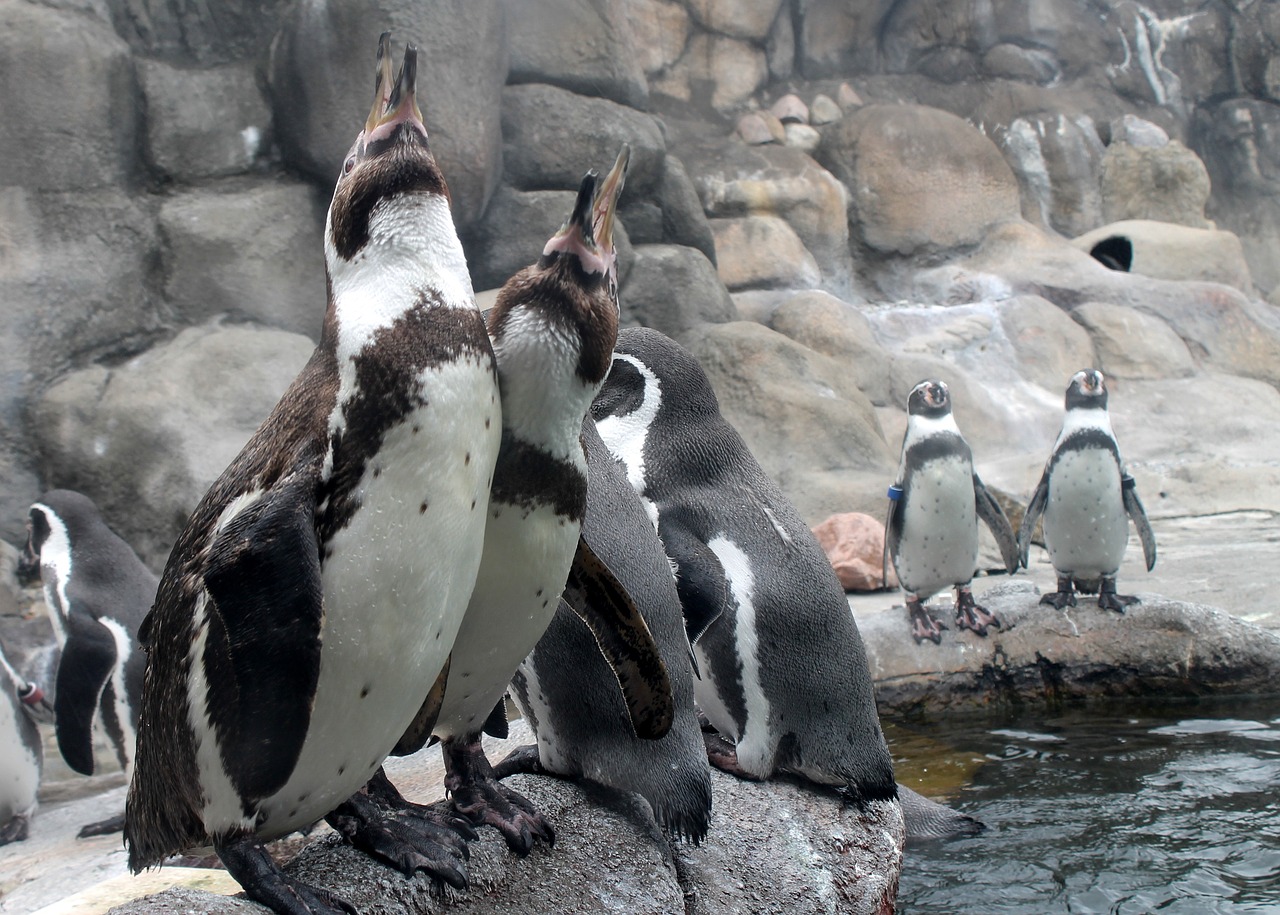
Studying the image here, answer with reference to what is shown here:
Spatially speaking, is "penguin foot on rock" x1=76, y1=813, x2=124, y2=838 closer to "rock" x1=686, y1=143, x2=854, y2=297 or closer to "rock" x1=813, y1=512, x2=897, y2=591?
"rock" x1=813, y1=512, x2=897, y2=591

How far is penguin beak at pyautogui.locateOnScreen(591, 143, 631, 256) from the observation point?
187 centimetres

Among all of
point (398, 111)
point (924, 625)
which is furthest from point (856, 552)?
point (398, 111)

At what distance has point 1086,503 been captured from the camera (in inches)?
229

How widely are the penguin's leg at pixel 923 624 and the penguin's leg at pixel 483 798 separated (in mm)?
3161

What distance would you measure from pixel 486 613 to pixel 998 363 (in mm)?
11112

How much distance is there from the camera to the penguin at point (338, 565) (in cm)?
151

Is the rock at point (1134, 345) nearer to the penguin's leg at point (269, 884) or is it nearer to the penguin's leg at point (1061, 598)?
the penguin's leg at point (1061, 598)

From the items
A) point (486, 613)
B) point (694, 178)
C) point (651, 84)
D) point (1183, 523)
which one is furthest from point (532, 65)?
point (486, 613)

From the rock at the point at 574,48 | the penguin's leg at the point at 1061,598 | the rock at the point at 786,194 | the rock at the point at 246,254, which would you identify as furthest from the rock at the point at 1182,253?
the penguin's leg at the point at 1061,598

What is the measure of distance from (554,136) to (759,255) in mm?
3556

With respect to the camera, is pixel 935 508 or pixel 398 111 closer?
pixel 398 111

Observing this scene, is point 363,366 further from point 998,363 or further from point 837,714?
point 998,363

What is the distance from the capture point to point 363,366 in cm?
165

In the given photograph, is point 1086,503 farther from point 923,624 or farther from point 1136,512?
point 923,624
